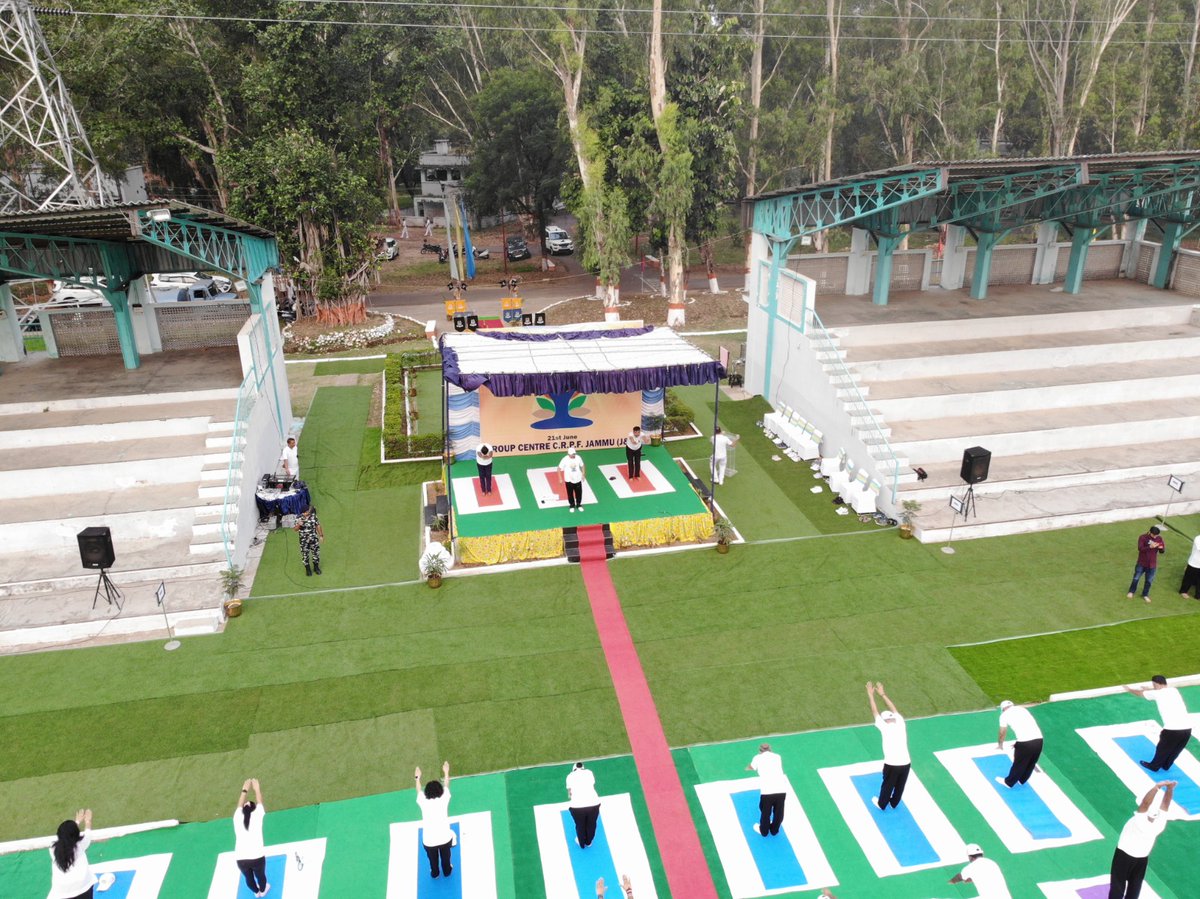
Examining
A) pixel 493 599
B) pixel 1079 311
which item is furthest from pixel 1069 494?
pixel 493 599

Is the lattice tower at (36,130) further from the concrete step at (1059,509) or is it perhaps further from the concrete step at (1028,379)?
the concrete step at (1059,509)

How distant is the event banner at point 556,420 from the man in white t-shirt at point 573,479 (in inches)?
114

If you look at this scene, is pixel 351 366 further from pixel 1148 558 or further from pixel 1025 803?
pixel 1025 803

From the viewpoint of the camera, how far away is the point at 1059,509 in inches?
668

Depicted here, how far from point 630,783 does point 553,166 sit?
41.2m

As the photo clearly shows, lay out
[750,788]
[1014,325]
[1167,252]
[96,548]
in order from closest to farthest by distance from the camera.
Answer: [750,788] < [96,548] < [1014,325] < [1167,252]

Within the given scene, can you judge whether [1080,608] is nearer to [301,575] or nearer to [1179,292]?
[301,575]

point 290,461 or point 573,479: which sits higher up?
point 573,479

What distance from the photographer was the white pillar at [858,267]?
25.1 meters

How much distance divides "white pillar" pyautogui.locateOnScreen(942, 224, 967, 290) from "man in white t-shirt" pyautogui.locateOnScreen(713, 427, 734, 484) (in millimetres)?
11220

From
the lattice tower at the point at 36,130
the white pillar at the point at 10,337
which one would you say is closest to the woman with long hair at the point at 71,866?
the lattice tower at the point at 36,130

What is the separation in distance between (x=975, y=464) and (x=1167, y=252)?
15058 millimetres

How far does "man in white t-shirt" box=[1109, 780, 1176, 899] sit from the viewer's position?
8039 millimetres

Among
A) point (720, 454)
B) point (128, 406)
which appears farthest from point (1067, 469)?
point (128, 406)
